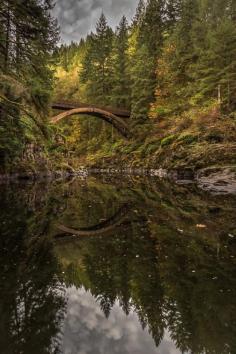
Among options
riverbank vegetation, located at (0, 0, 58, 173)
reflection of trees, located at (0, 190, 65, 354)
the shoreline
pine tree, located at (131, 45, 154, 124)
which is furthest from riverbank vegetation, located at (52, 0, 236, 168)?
reflection of trees, located at (0, 190, 65, 354)

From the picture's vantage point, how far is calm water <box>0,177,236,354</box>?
3387 millimetres

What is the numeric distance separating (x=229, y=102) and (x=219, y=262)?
2613cm

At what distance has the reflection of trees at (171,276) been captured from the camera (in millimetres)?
3561

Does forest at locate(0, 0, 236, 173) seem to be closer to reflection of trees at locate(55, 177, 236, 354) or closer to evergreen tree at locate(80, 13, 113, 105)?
evergreen tree at locate(80, 13, 113, 105)

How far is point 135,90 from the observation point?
4441cm

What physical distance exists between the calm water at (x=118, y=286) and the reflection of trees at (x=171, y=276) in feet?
0.04

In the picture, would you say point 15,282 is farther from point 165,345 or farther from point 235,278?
point 235,278

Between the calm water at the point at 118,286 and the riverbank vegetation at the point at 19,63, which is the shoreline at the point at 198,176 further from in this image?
the calm water at the point at 118,286

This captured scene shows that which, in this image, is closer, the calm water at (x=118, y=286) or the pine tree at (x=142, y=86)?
the calm water at (x=118, y=286)

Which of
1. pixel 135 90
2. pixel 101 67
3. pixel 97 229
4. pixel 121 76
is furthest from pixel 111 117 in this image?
pixel 97 229

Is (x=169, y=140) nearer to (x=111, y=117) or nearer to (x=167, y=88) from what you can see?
(x=167, y=88)

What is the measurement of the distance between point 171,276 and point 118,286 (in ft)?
2.65

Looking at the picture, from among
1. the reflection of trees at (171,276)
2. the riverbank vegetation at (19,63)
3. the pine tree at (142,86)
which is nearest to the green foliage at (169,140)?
the pine tree at (142,86)

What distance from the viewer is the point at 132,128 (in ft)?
145
